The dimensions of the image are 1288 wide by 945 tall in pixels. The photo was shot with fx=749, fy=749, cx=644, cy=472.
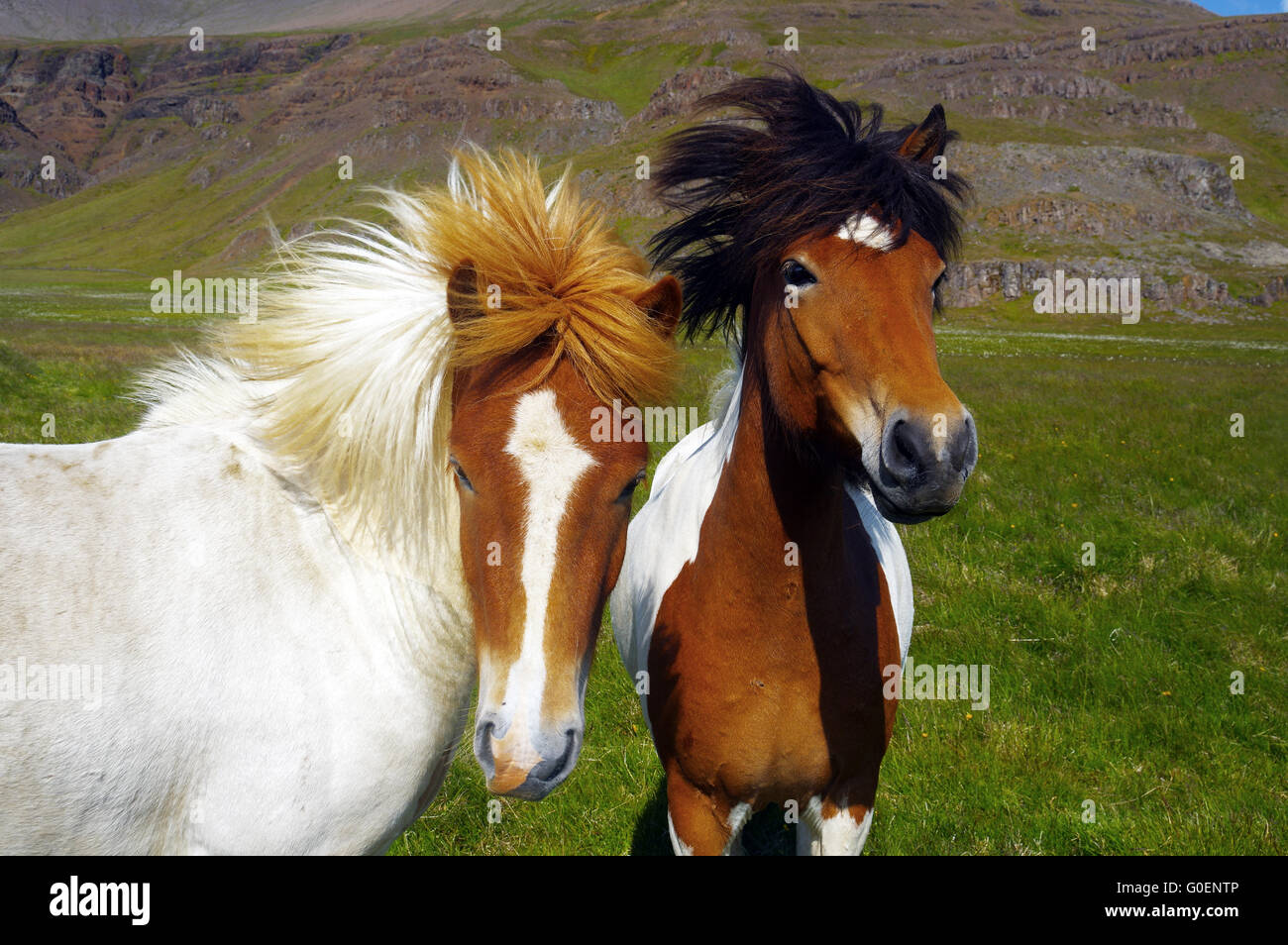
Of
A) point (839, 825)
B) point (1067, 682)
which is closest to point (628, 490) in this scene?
point (839, 825)

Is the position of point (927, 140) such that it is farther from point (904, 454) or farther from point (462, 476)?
point (462, 476)

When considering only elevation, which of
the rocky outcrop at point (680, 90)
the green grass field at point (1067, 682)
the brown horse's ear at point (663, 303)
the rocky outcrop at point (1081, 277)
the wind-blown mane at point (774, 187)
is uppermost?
the rocky outcrop at point (680, 90)

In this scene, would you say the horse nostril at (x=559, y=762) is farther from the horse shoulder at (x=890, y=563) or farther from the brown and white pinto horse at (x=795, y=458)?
the horse shoulder at (x=890, y=563)

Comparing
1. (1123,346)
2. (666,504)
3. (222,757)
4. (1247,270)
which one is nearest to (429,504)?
(222,757)

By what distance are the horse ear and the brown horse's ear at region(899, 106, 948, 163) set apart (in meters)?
1.86

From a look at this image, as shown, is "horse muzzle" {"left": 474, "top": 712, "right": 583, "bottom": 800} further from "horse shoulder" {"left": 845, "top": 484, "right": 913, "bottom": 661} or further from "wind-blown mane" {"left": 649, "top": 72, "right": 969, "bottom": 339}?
"horse shoulder" {"left": 845, "top": 484, "right": 913, "bottom": 661}

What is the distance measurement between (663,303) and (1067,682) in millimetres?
4868

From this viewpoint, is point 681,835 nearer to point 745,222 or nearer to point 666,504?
point 666,504

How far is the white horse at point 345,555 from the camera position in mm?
2119

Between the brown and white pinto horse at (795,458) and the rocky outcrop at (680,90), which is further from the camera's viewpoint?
the rocky outcrop at (680,90)

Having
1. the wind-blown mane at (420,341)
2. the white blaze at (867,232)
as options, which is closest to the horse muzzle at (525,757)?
the wind-blown mane at (420,341)

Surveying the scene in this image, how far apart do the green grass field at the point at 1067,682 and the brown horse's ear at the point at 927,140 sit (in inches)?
141

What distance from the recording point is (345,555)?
8.64 feet

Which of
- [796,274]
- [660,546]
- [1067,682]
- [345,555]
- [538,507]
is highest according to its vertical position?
[796,274]
